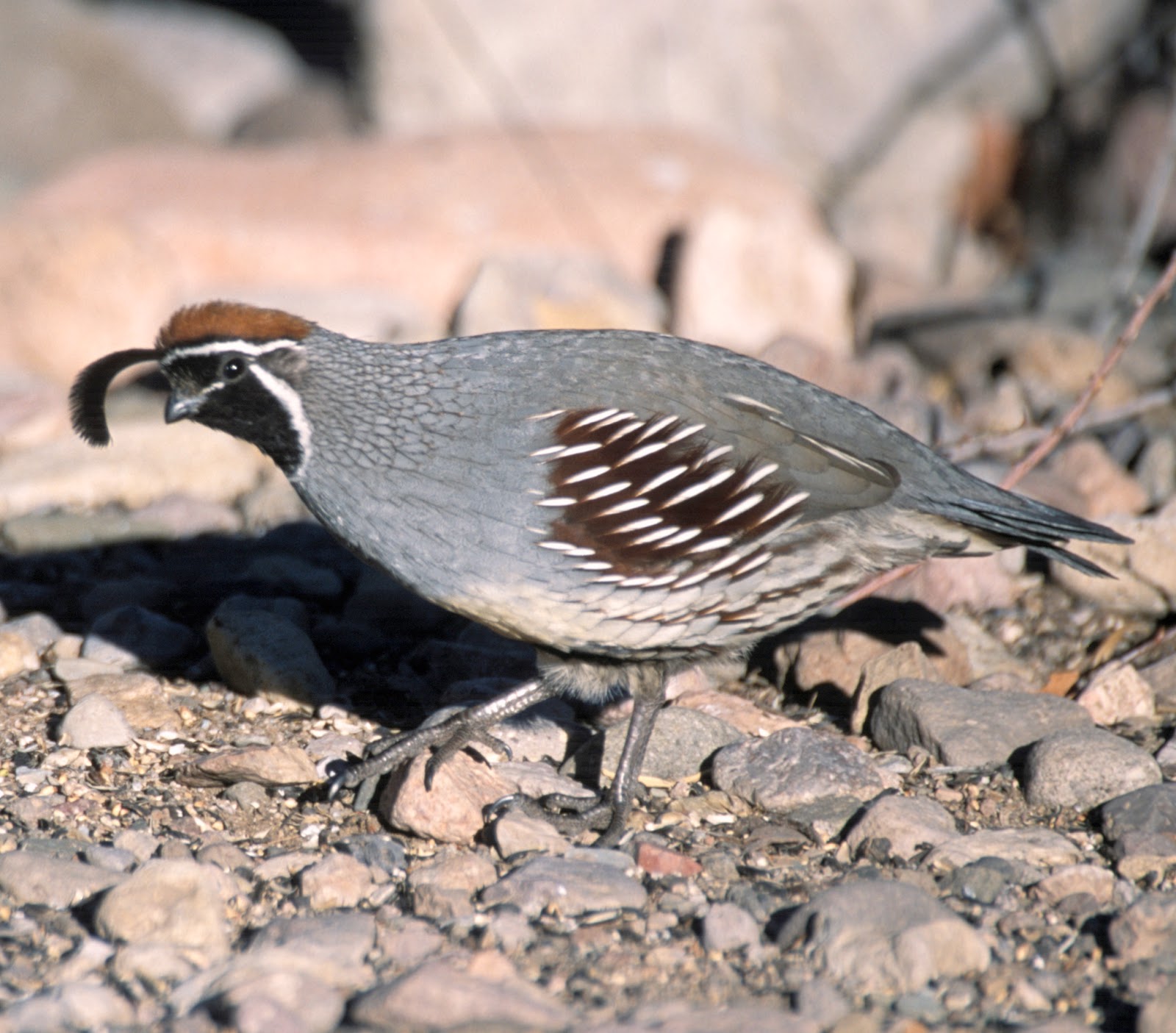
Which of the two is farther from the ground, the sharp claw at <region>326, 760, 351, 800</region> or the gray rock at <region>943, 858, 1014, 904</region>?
the gray rock at <region>943, 858, 1014, 904</region>

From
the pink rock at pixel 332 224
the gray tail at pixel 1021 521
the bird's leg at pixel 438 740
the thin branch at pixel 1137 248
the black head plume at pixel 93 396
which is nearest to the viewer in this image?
the bird's leg at pixel 438 740

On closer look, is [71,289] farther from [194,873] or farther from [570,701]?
[194,873]

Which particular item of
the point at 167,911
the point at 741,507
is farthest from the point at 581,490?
the point at 167,911

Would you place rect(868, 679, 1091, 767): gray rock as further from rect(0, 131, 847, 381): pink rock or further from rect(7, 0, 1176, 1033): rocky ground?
rect(0, 131, 847, 381): pink rock

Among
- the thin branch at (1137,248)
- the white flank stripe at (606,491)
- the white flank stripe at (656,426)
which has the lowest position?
the white flank stripe at (606,491)

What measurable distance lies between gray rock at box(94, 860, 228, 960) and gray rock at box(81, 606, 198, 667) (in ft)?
5.12

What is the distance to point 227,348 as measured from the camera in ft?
12.5

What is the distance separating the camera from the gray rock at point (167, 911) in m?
3.10

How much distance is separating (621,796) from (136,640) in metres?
1.89

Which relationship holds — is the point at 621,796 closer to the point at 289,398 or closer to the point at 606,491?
the point at 606,491

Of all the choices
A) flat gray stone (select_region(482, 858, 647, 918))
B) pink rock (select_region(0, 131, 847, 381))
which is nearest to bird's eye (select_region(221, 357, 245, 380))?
flat gray stone (select_region(482, 858, 647, 918))

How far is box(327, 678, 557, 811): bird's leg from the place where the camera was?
3.87m

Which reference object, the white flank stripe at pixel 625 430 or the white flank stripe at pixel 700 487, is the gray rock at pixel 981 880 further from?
the white flank stripe at pixel 625 430

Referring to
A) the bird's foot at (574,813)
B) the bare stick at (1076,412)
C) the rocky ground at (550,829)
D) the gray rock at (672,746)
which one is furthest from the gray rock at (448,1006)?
the bare stick at (1076,412)
